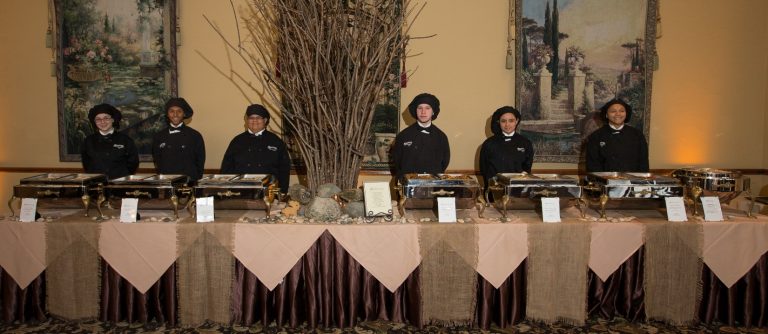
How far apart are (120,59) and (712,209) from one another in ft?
13.3

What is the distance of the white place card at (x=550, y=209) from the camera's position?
6.57ft

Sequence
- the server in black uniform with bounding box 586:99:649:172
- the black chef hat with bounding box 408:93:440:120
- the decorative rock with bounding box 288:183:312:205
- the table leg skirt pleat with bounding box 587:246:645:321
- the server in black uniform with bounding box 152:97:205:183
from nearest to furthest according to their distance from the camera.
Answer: the table leg skirt pleat with bounding box 587:246:645:321 → the decorative rock with bounding box 288:183:312:205 → the black chef hat with bounding box 408:93:440:120 → the server in black uniform with bounding box 586:99:649:172 → the server in black uniform with bounding box 152:97:205:183

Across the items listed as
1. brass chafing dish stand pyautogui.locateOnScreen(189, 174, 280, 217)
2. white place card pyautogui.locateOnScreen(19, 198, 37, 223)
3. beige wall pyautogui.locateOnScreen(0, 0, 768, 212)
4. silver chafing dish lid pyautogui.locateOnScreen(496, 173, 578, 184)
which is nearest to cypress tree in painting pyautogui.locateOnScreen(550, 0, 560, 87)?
beige wall pyautogui.locateOnScreen(0, 0, 768, 212)

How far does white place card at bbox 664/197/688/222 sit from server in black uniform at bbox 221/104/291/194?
2.26 metres

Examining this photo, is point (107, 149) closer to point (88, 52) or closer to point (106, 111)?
point (106, 111)

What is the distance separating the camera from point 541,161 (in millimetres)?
3680

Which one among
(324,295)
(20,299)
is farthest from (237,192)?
(20,299)

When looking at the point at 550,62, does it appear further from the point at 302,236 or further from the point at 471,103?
the point at 302,236

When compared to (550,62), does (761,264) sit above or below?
below

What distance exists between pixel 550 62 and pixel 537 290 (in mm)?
2159

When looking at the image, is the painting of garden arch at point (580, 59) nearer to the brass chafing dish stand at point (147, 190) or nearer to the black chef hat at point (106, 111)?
the brass chafing dish stand at point (147, 190)

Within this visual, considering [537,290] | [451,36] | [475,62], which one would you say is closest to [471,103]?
[475,62]

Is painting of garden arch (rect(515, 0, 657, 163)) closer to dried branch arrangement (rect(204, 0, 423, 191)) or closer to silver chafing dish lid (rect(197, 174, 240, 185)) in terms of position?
dried branch arrangement (rect(204, 0, 423, 191))

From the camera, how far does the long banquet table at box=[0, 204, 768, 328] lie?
6.43ft
